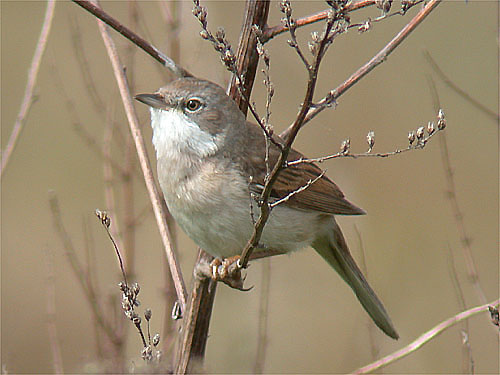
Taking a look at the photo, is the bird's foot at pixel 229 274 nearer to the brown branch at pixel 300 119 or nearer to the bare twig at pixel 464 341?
the brown branch at pixel 300 119

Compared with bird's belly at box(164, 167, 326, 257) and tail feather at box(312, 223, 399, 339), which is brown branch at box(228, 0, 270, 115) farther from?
tail feather at box(312, 223, 399, 339)

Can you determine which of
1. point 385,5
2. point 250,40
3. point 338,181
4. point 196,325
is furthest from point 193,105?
point 338,181

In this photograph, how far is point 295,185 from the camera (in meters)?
3.37

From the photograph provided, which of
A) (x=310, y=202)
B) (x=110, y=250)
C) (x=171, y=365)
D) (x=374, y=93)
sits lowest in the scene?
(x=171, y=365)

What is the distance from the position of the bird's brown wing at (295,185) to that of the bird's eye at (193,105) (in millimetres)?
283

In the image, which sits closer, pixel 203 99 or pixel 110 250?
pixel 203 99

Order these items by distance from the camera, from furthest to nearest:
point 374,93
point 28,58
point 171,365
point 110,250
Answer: point 28,58 → point 374,93 → point 110,250 → point 171,365

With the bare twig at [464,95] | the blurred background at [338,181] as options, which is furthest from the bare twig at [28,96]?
the bare twig at [464,95]

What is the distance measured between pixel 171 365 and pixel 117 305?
24.4 inches

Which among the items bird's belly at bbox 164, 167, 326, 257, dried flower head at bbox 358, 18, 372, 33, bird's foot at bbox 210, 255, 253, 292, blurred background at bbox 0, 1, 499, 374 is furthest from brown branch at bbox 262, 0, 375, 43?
blurred background at bbox 0, 1, 499, 374

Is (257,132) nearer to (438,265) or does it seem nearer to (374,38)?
(438,265)

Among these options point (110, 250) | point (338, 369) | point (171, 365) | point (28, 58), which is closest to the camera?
point (171, 365)

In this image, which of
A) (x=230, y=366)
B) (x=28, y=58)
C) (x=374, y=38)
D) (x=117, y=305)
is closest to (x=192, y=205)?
(x=117, y=305)

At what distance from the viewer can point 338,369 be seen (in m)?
5.18
